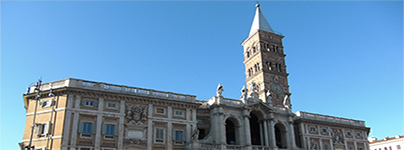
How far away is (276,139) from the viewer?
185ft

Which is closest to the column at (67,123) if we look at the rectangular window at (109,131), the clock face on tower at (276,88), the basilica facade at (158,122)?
the basilica facade at (158,122)

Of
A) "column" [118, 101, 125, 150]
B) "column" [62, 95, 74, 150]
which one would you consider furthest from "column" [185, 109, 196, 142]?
"column" [62, 95, 74, 150]

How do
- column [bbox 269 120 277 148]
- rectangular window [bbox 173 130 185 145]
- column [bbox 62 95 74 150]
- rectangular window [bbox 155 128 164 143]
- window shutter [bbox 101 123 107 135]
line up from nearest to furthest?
column [bbox 62 95 74 150] < window shutter [bbox 101 123 107 135] < rectangular window [bbox 155 128 164 143] < rectangular window [bbox 173 130 185 145] < column [bbox 269 120 277 148]

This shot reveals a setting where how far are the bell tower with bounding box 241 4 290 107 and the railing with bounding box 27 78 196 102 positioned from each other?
2014cm

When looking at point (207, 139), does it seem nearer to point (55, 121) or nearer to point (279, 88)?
point (55, 121)

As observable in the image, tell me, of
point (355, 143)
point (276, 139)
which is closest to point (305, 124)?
point (276, 139)

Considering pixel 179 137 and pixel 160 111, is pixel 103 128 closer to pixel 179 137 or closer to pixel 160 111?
pixel 160 111

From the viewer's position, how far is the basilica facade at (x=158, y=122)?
132 ft

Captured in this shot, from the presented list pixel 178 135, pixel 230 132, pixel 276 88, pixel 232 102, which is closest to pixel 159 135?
pixel 178 135

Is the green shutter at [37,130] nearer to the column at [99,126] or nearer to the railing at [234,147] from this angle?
the column at [99,126]

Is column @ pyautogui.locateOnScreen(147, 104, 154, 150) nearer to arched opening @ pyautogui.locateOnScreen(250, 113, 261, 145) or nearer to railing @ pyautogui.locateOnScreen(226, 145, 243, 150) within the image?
railing @ pyautogui.locateOnScreen(226, 145, 243, 150)

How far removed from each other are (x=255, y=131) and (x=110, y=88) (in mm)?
23429

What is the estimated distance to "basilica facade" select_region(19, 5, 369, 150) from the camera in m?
40.3

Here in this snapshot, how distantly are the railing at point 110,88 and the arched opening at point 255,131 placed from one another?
38.4 ft
